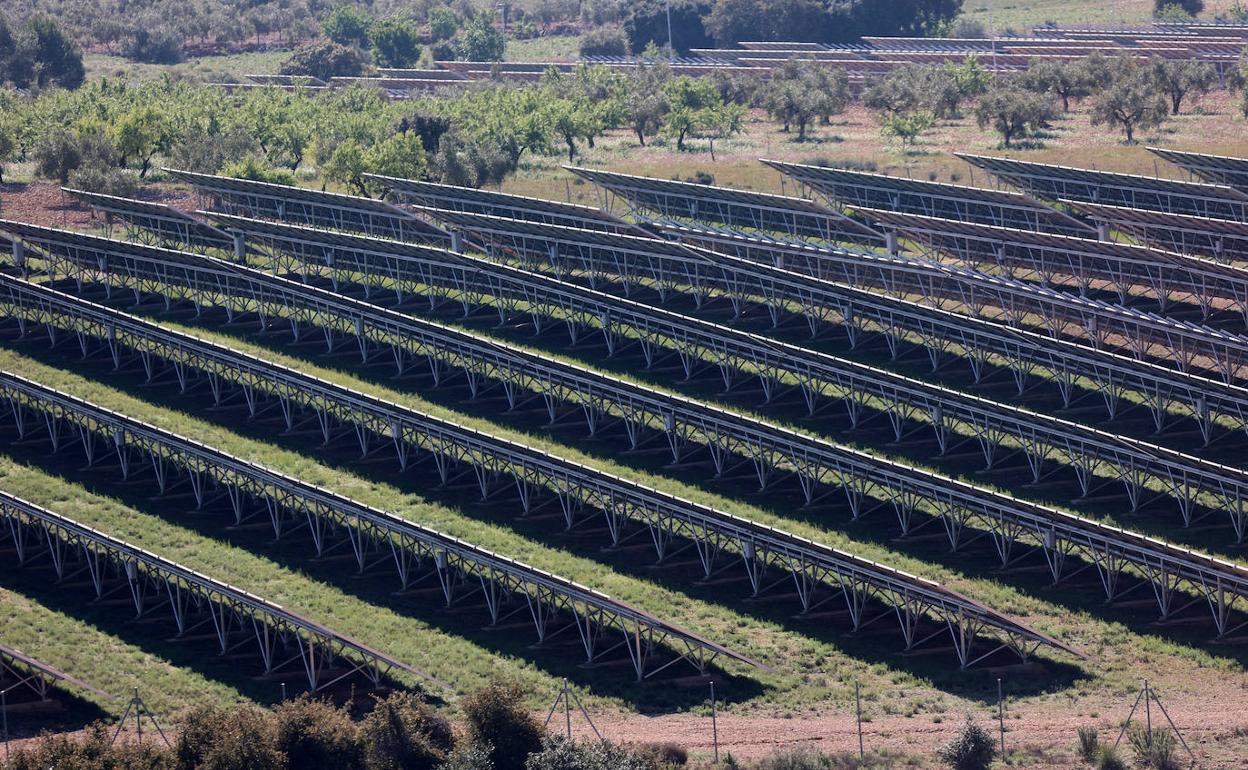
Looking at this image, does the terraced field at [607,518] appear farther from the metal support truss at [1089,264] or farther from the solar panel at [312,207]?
the solar panel at [312,207]

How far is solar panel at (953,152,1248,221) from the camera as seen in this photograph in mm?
126250

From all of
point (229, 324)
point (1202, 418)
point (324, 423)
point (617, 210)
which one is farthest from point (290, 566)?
point (617, 210)

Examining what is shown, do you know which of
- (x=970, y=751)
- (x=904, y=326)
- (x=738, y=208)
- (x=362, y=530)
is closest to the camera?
(x=970, y=751)

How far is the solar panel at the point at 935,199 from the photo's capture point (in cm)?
12344

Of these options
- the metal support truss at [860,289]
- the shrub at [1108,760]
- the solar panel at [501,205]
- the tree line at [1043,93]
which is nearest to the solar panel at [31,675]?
the shrub at [1108,760]

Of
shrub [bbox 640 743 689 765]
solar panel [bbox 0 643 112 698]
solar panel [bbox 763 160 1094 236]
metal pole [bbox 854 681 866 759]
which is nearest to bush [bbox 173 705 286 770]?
solar panel [bbox 0 643 112 698]

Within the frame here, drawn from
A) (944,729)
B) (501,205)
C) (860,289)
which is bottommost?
(944,729)

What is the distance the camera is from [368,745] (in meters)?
60.7

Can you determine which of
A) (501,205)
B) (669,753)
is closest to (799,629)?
(669,753)

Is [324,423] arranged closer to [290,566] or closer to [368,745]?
[290,566]

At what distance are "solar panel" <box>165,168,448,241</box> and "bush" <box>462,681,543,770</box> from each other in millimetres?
62079

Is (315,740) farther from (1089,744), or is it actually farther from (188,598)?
(1089,744)

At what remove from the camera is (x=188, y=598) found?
7500cm

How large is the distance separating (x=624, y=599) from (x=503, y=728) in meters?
14.4
